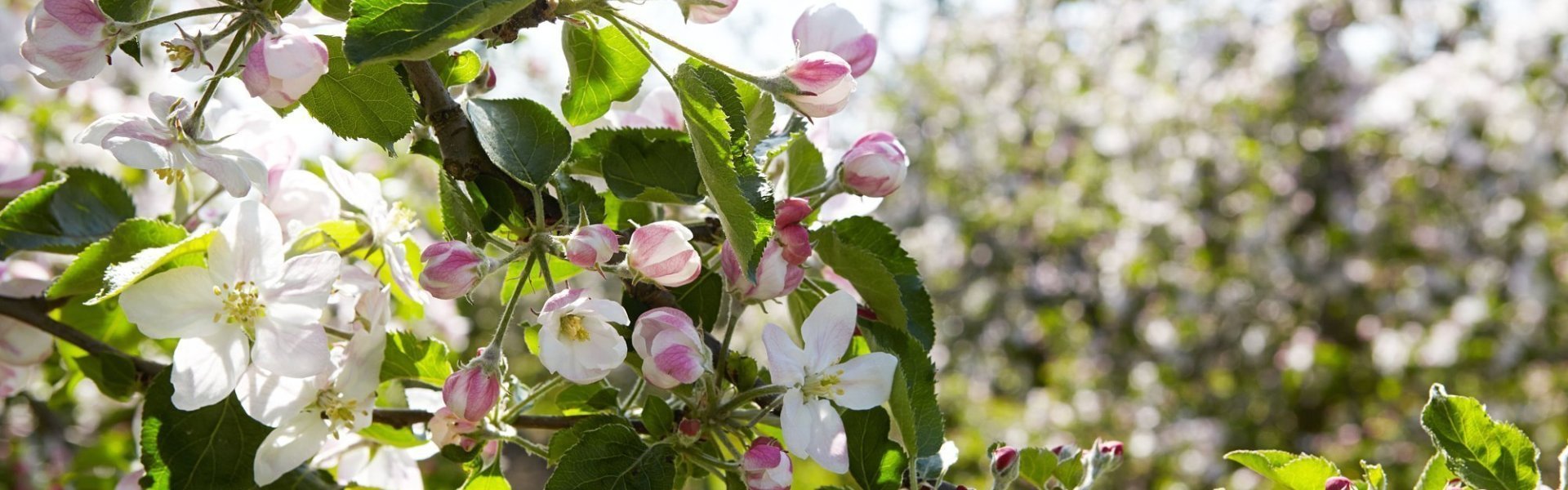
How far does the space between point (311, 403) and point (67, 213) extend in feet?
1.19

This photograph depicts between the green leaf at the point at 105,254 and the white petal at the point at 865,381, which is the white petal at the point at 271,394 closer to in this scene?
the green leaf at the point at 105,254

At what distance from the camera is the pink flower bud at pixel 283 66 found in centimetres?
70

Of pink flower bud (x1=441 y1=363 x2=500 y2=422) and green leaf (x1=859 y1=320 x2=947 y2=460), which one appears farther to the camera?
green leaf (x1=859 y1=320 x2=947 y2=460)

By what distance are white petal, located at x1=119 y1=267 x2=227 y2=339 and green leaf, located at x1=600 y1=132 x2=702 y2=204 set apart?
285 millimetres

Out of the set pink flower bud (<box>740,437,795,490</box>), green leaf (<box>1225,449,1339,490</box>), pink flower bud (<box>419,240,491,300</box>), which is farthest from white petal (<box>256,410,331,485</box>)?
green leaf (<box>1225,449,1339,490</box>)

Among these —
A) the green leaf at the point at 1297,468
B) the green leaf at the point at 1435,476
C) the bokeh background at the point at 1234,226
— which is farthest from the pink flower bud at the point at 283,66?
the bokeh background at the point at 1234,226

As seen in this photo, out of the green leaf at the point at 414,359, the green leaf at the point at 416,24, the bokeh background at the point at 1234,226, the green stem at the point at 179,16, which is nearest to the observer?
the green leaf at the point at 416,24

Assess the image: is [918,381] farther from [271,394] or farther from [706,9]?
[271,394]

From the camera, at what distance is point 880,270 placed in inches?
34.7

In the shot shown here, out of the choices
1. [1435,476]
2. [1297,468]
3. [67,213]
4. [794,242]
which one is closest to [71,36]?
[67,213]

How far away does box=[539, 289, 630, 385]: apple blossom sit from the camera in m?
0.75

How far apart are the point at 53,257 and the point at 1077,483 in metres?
1.08

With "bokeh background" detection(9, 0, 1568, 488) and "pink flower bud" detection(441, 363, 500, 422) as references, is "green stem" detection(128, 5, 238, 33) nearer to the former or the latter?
"pink flower bud" detection(441, 363, 500, 422)

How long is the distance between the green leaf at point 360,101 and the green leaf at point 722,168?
0.18m
